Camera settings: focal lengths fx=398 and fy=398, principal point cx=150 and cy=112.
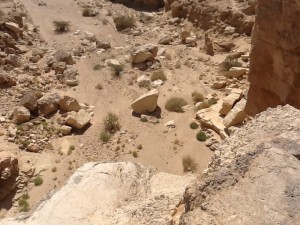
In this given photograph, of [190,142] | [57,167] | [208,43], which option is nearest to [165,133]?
[190,142]

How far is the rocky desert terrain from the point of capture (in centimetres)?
288

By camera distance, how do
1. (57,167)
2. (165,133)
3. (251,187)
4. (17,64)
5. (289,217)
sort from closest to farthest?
1. (289,217)
2. (251,187)
3. (57,167)
4. (165,133)
5. (17,64)

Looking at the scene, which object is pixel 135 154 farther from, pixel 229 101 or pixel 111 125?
pixel 229 101

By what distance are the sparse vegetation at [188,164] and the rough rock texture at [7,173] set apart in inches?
150

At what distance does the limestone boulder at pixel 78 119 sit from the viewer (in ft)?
34.1

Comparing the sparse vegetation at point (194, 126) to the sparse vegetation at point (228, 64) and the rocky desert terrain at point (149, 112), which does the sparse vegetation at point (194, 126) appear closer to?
the rocky desert terrain at point (149, 112)

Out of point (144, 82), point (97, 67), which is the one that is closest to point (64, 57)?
point (97, 67)

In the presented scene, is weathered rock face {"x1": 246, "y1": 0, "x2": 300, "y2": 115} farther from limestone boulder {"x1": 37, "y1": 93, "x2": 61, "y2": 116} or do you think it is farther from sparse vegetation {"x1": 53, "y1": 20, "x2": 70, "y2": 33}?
sparse vegetation {"x1": 53, "y1": 20, "x2": 70, "y2": 33}

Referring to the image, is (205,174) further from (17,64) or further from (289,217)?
(17,64)

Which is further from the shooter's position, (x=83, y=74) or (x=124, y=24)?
(x=124, y=24)

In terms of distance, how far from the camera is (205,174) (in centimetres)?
309

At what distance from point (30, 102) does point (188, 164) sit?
4.86 meters

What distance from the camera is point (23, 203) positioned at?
8430 millimetres

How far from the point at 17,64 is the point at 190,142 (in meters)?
6.51
